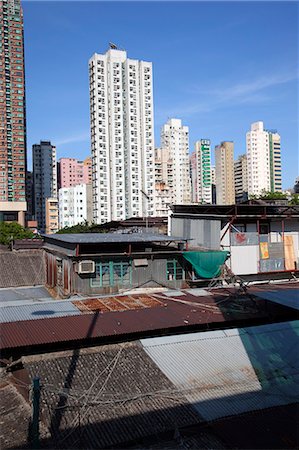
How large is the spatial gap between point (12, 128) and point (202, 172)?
58.8 m

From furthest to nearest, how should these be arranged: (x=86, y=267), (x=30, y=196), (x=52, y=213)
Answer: (x=30, y=196), (x=52, y=213), (x=86, y=267)

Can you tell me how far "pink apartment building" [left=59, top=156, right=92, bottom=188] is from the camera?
11538 cm

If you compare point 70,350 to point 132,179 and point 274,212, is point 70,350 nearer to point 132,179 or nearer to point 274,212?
point 274,212

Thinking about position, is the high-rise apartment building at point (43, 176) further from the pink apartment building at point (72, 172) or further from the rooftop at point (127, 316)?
the rooftop at point (127, 316)

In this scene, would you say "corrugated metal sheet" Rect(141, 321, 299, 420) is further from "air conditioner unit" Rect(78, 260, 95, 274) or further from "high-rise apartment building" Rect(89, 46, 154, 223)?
"high-rise apartment building" Rect(89, 46, 154, 223)

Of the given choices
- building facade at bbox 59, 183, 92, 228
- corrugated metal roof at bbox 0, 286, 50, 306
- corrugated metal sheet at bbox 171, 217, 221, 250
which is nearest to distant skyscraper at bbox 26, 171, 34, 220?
building facade at bbox 59, 183, 92, 228

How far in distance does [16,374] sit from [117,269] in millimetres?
8146

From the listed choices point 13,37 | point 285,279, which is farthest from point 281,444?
point 13,37

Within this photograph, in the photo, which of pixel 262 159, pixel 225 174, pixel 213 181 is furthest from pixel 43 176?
pixel 262 159

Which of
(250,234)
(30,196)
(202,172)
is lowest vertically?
(250,234)

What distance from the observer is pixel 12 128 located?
77.7 metres

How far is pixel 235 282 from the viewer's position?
18.9m

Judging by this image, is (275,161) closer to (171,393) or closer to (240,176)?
(240,176)

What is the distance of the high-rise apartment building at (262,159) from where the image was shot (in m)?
114
